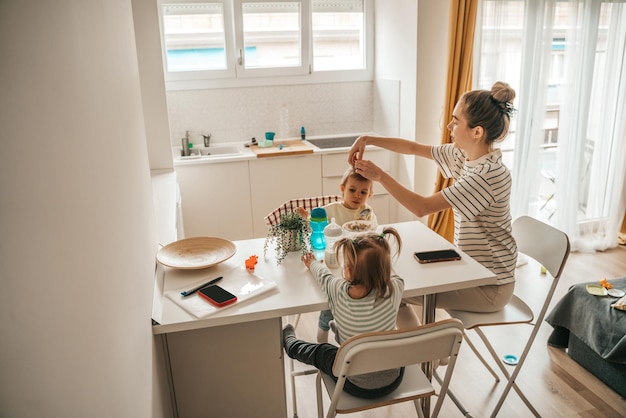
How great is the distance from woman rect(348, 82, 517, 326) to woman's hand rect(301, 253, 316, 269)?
0.47 m

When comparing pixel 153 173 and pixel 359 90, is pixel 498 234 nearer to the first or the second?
pixel 153 173

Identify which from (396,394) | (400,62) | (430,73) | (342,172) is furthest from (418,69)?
(396,394)

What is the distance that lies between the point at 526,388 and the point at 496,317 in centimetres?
59

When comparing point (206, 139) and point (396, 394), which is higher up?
point (206, 139)

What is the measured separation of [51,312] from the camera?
65 centimetres

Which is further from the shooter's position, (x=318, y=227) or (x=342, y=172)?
(x=342, y=172)

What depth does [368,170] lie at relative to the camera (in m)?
2.29

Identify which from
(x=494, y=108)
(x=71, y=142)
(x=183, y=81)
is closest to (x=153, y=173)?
(x=183, y=81)

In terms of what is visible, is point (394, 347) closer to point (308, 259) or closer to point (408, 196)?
point (308, 259)

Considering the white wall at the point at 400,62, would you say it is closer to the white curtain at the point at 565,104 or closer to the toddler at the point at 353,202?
the white curtain at the point at 565,104

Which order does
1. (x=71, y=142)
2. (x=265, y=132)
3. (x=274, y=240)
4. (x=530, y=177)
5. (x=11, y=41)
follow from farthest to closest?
(x=265, y=132), (x=530, y=177), (x=274, y=240), (x=71, y=142), (x=11, y=41)

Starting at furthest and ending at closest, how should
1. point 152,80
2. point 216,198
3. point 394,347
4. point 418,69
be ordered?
point 216,198
point 418,69
point 152,80
point 394,347

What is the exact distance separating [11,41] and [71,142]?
277mm

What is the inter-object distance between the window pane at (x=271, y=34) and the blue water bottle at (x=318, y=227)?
2426mm
